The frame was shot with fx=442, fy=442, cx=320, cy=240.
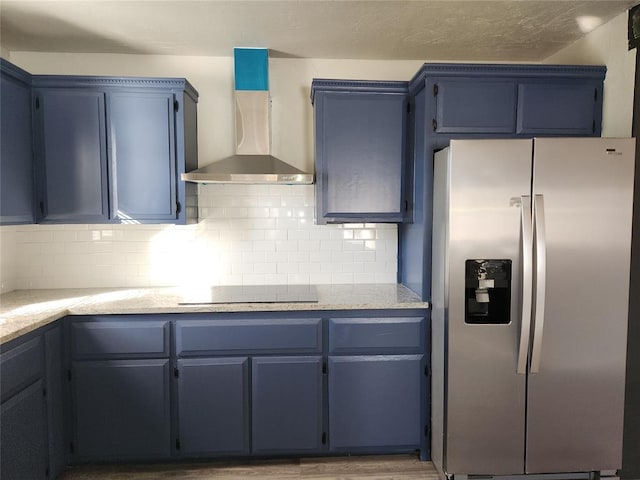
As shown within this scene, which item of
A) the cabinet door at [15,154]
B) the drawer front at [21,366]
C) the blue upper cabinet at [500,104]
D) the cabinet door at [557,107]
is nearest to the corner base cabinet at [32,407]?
the drawer front at [21,366]

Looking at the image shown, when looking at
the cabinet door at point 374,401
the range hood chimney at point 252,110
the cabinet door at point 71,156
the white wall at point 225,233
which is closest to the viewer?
the cabinet door at point 374,401

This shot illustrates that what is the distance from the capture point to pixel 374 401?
2.60 m

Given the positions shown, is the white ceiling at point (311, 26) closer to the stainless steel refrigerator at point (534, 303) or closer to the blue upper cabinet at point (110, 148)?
the blue upper cabinet at point (110, 148)

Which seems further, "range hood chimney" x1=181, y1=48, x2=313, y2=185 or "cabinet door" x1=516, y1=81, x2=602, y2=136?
"range hood chimney" x1=181, y1=48, x2=313, y2=185

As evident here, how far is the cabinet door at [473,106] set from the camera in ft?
8.37

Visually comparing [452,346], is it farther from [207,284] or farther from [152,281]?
[152,281]

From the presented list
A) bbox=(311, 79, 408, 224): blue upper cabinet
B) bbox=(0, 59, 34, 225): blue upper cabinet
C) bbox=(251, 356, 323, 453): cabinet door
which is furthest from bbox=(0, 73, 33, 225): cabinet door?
bbox=(311, 79, 408, 224): blue upper cabinet

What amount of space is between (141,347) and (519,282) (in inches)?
81.4

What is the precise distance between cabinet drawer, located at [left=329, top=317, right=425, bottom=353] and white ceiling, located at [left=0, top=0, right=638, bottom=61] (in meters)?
1.74

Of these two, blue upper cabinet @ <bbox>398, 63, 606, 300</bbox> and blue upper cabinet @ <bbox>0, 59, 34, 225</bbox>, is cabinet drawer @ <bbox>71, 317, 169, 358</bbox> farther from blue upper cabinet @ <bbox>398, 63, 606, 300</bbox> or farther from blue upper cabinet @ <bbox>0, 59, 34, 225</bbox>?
blue upper cabinet @ <bbox>398, 63, 606, 300</bbox>

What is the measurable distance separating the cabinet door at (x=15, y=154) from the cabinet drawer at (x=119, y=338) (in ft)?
2.60

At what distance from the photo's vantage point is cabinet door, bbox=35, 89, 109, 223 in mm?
2764

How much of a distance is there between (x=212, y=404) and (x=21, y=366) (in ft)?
3.21

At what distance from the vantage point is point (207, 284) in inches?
127
